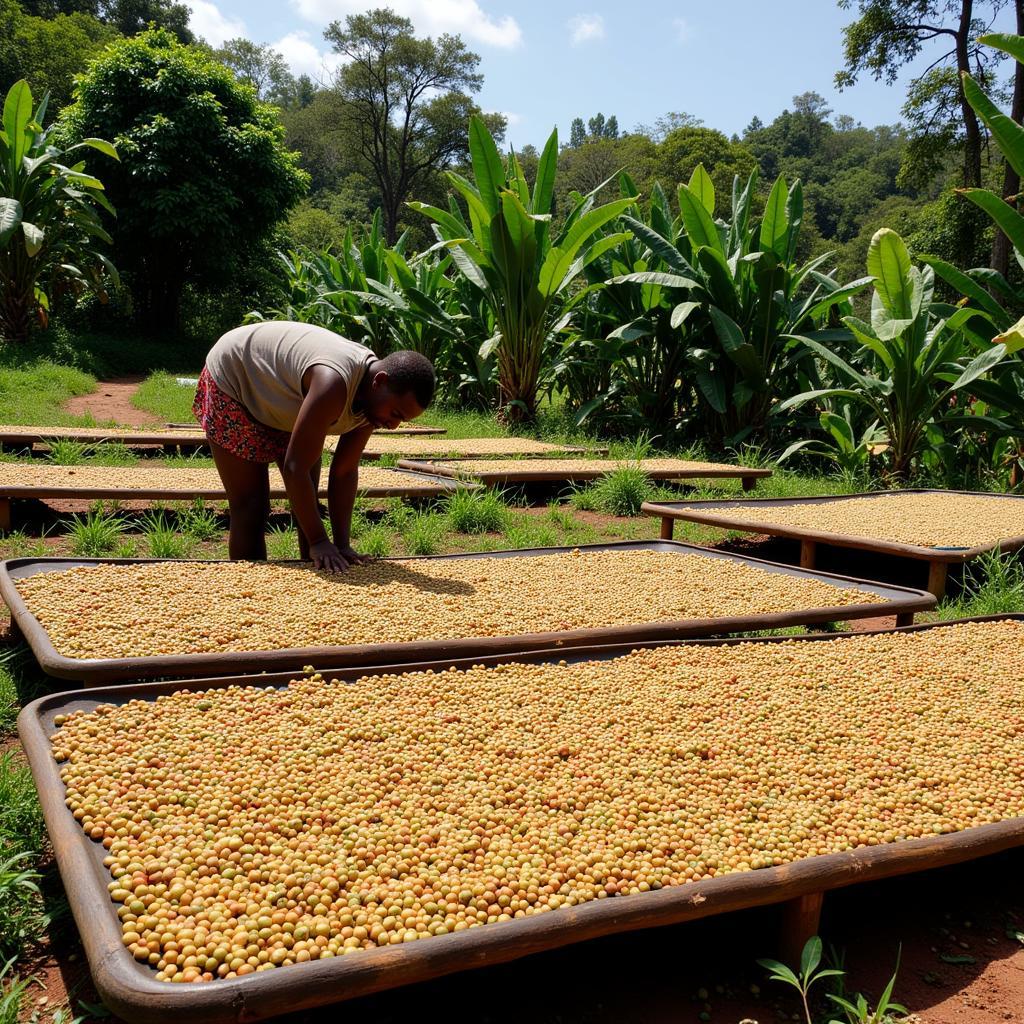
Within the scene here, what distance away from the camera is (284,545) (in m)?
3.63

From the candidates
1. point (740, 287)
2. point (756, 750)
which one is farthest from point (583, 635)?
point (740, 287)

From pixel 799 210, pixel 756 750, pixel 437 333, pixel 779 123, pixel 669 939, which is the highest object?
pixel 779 123

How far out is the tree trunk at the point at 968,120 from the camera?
13781 millimetres

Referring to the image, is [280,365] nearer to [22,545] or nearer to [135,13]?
[22,545]

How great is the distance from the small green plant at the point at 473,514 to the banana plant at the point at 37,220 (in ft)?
18.1

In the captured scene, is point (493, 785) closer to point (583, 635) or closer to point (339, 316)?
point (583, 635)

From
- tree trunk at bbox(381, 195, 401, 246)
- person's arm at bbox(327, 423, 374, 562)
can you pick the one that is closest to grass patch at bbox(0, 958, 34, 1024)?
person's arm at bbox(327, 423, 374, 562)

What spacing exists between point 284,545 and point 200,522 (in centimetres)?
44

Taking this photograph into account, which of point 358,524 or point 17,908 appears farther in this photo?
point 358,524

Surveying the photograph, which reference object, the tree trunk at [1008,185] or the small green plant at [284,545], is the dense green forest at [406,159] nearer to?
the tree trunk at [1008,185]

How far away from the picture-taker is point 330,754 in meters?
1.71

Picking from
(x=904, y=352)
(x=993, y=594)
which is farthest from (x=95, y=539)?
(x=904, y=352)

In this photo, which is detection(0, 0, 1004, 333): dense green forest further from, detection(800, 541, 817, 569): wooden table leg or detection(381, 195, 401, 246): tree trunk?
detection(800, 541, 817, 569): wooden table leg

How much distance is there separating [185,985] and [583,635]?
4.72ft
